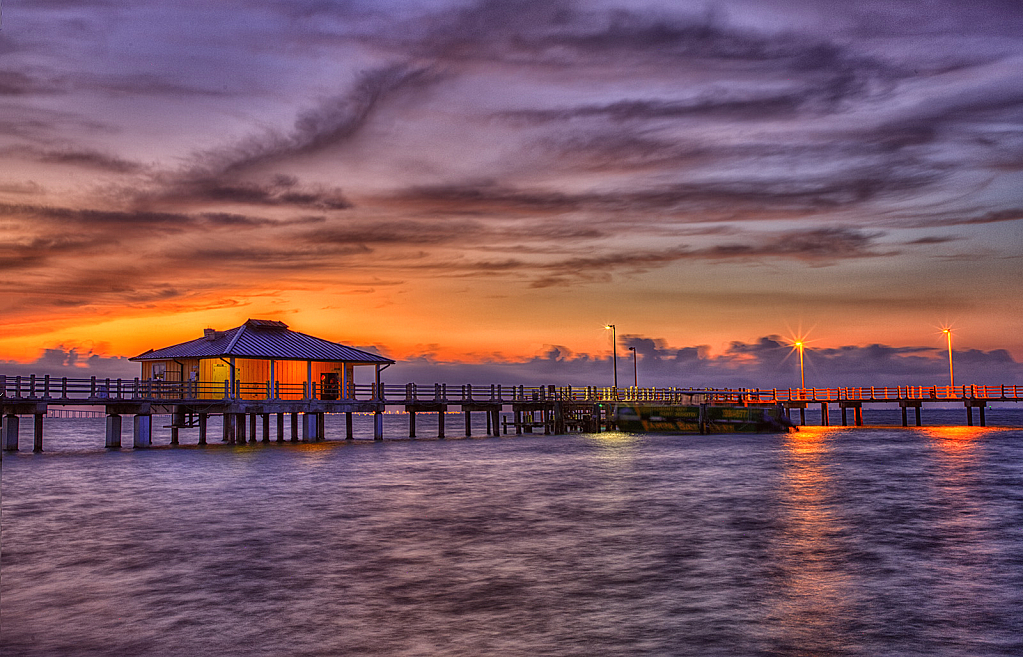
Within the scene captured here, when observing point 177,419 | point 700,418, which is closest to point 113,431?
point 177,419

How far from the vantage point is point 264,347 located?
5109 cm

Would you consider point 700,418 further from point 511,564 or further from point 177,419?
point 511,564

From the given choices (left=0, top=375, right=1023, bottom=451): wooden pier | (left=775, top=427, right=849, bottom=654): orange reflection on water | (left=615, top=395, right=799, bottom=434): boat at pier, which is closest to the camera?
(left=775, top=427, right=849, bottom=654): orange reflection on water

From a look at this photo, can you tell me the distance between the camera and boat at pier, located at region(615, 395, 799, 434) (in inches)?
2793

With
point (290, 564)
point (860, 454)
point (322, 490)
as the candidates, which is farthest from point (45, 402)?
point (860, 454)

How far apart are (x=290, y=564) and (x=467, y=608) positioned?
480cm

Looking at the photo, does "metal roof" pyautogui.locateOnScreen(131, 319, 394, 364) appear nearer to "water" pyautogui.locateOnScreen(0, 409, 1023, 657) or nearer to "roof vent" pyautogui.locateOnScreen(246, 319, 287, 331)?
"roof vent" pyautogui.locateOnScreen(246, 319, 287, 331)

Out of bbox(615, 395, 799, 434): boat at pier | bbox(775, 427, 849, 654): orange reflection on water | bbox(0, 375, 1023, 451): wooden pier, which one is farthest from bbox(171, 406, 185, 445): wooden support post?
bbox(615, 395, 799, 434): boat at pier

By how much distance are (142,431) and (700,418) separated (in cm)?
4196

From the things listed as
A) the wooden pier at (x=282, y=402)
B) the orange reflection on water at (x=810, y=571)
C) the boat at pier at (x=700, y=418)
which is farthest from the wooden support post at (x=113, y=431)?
the boat at pier at (x=700, y=418)

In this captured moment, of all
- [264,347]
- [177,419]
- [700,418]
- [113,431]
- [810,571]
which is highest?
[264,347]

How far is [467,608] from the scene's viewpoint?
478 inches

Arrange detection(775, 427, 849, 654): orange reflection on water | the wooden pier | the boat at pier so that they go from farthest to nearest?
1. the boat at pier
2. the wooden pier
3. detection(775, 427, 849, 654): orange reflection on water

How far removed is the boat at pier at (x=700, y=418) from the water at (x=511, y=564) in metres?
36.4
